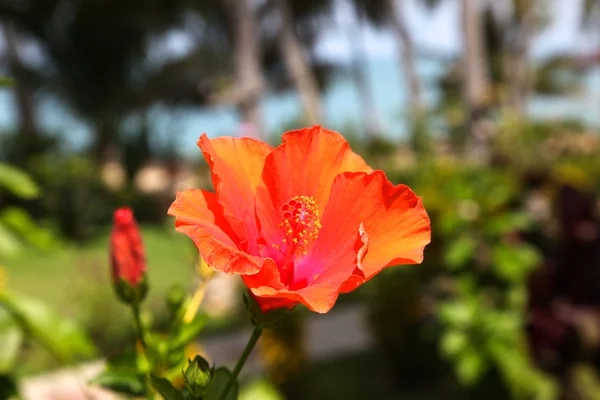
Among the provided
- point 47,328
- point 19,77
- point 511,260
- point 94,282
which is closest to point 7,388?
point 47,328

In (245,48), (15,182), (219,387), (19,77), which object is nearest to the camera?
(219,387)

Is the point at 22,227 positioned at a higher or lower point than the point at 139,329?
lower

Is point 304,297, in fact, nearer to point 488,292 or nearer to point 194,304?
point 194,304

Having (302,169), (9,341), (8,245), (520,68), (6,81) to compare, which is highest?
(6,81)

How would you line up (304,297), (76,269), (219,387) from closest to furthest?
(304,297)
(219,387)
(76,269)

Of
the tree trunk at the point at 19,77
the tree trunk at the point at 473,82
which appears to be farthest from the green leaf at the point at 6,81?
the tree trunk at the point at 19,77

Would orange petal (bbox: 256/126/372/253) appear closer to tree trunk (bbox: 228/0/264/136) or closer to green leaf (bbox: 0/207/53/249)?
green leaf (bbox: 0/207/53/249)
